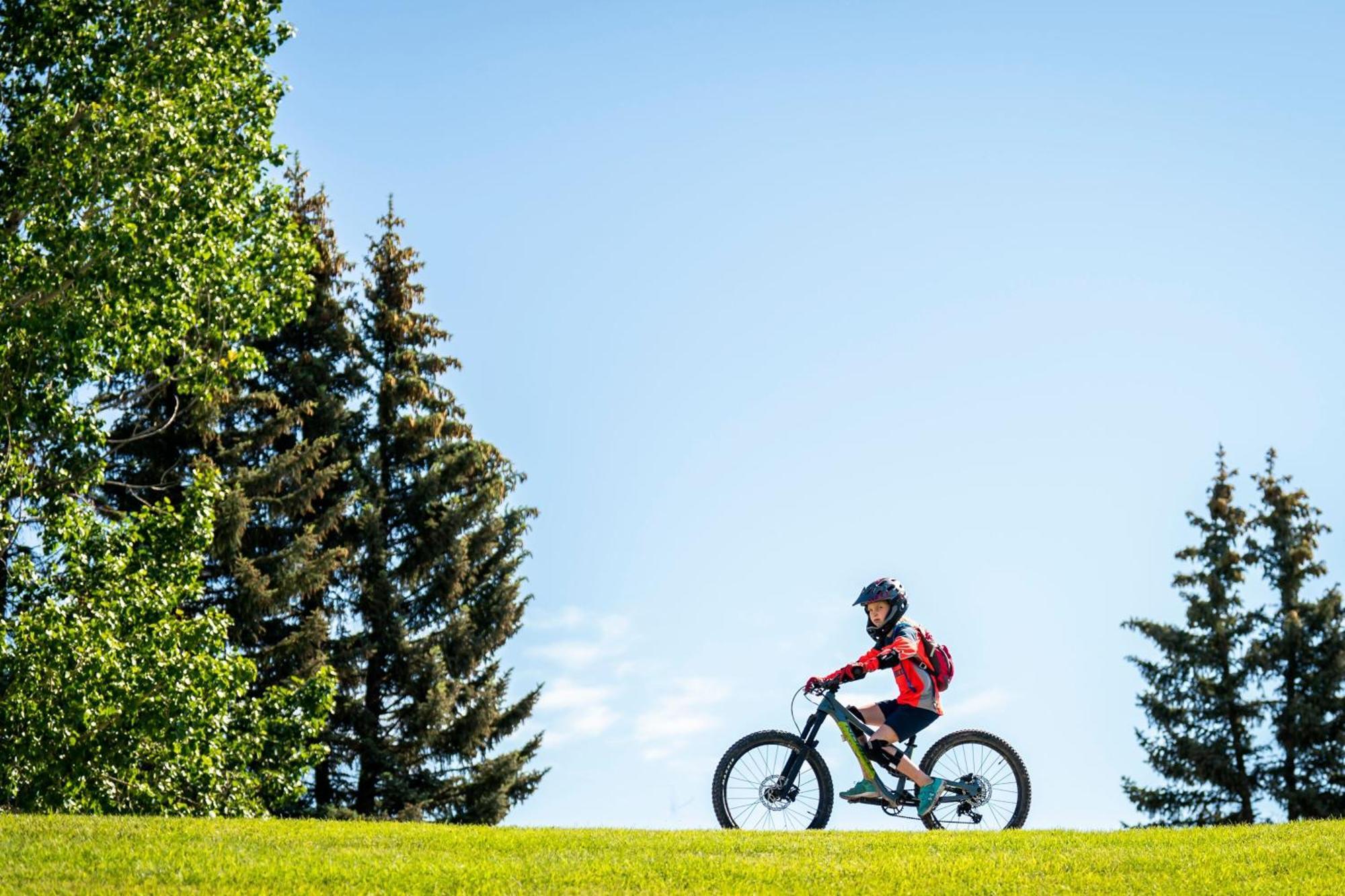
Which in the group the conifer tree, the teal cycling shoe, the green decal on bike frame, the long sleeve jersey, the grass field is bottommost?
the grass field

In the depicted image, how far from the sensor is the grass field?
1013 cm

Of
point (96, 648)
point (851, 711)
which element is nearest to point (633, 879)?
point (851, 711)

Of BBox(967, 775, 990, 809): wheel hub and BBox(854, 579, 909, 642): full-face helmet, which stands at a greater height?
BBox(854, 579, 909, 642): full-face helmet

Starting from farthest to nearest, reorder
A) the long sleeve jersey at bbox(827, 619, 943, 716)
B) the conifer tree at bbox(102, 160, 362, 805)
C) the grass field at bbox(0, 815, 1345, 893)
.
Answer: the conifer tree at bbox(102, 160, 362, 805) < the long sleeve jersey at bbox(827, 619, 943, 716) < the grass field at bbox(0, 815, 1345, 893)

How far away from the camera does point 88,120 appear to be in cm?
1847

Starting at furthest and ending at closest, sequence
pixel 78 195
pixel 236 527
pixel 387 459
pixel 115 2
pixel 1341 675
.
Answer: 1. pixel 387 459
2. pixel 1341 675
3. pixel 236 527
4. pixel 115 2
5. pixel 78 195

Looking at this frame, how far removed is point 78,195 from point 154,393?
853 centimetres

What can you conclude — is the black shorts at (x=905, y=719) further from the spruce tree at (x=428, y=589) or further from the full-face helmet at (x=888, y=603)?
the spruce tree at (x=428, y=589)

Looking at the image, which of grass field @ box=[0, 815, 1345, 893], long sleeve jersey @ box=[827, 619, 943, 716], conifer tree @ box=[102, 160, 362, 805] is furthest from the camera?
conifer tree @ box=[102, 160, 362, 805]

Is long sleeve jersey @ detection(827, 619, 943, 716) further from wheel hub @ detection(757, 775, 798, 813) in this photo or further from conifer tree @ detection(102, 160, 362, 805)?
conifer tree @ detection(102, 160, 362, 805)

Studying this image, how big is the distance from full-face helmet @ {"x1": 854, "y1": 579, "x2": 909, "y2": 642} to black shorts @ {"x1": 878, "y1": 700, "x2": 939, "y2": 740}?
0.71 m

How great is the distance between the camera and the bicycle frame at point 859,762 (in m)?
12.7

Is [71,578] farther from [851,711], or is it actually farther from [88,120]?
[851,711]

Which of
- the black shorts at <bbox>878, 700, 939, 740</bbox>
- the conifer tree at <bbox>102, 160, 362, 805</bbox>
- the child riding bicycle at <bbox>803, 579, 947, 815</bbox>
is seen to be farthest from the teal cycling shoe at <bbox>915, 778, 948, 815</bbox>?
the conifer tree at <bbox>102, 160, 362, 805</bbox>
